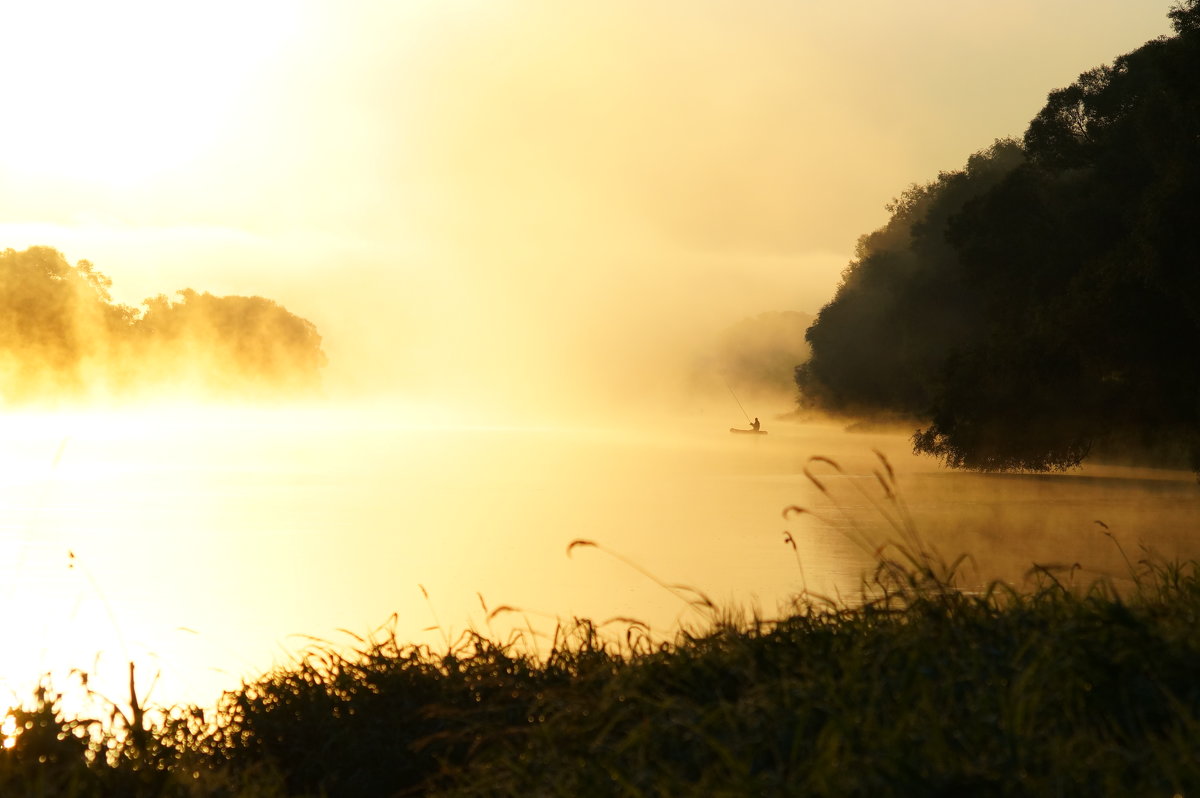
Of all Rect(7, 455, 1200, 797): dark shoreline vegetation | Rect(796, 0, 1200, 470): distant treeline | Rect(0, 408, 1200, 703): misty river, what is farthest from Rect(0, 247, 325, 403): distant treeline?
Rect(7, 455, 1200, 797): dark shoreline vegetation

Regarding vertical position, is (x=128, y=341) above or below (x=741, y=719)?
above

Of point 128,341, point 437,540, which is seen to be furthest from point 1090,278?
point 128,341

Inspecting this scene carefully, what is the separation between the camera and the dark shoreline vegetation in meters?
4.37

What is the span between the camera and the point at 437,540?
20250 mm

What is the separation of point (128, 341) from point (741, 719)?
101 m

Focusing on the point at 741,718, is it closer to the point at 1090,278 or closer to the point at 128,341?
the point at 1090,278

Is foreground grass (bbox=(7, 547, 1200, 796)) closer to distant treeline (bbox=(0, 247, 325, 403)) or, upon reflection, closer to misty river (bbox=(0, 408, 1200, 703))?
misty river (bbox=(0, 408, 1200, 703))

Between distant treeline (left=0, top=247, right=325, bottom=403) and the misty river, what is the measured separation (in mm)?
47331

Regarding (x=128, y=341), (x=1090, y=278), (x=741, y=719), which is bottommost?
(x=741, y=719)

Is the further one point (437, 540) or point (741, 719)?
point (437, 540)

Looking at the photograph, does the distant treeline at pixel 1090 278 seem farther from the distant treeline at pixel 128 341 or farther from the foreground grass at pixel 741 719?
the distant treeline at pixel 128 341

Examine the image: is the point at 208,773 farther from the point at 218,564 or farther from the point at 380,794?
the point at 218,564

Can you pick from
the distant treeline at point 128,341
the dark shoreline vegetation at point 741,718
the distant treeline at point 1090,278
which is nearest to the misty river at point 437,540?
the dark shoreline vegetation at point 741,718

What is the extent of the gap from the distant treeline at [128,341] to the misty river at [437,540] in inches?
1863
